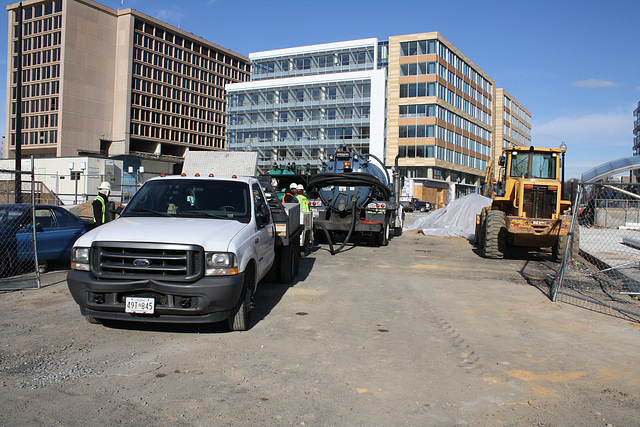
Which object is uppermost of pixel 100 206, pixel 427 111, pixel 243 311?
pixel 427 111

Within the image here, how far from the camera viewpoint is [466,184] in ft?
256

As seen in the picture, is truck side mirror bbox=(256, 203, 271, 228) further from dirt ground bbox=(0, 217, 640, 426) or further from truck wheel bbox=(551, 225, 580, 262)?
truck wheel bbox=(551, 225, 580, 262)

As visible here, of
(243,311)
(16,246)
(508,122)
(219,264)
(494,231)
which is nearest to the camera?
(219,264)

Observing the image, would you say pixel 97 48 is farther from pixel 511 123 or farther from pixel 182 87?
pixel 511 123

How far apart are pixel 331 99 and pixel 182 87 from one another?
38.8 metres

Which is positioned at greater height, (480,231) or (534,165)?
(534,165)

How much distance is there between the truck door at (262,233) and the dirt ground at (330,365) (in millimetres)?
702

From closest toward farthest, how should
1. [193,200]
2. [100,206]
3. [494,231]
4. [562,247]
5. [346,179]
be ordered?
1. [193,200]
2. [100,206]
3. [562,247]
4. [494,231]
5. [346,179]

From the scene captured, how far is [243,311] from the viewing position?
6.01m

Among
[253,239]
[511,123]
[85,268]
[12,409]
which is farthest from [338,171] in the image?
[511,123]

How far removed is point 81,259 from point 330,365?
303 centimetres

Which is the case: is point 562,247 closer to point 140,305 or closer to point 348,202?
point 348,202

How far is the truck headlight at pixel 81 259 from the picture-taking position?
5.73 m

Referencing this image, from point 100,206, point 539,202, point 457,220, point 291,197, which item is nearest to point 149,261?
point 100,206
